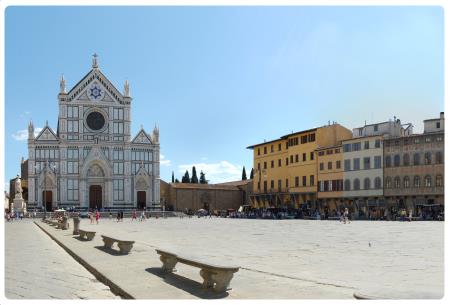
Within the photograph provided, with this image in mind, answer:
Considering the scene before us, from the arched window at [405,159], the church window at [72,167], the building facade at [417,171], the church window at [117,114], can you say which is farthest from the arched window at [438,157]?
the church window at [72,167]

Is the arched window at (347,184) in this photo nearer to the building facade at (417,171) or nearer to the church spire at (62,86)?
the building facade at (417,171)

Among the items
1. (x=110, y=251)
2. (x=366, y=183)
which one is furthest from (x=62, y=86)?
(x=110, y=251)

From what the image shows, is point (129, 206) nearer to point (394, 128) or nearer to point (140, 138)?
point (140, 138)

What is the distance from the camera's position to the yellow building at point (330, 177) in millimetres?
60375

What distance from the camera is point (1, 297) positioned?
8.34 meters

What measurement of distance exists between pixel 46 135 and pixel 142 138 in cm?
1299

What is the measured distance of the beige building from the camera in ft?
267

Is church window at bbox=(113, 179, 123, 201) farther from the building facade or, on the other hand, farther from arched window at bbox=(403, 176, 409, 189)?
arched window at bbox=(403, 176, 409, 189)

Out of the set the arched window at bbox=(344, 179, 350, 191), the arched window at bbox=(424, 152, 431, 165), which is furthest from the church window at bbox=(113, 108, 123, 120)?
the arched window at bbox=(424, 152, 431, 165)

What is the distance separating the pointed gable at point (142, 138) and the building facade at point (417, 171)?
120 feet

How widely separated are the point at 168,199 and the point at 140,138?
9.91 m

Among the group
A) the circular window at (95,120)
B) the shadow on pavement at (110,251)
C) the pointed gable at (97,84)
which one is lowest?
the shadow on pavement at (110,251)

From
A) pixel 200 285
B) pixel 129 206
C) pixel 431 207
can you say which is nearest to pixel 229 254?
pixel 200 285

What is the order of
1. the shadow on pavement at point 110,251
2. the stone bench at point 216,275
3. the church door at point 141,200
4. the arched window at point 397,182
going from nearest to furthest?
the stone bench at point 216,275, the shadow on pavement at point 110,251, the arched window at point 397,182, the church door at point 141,200
